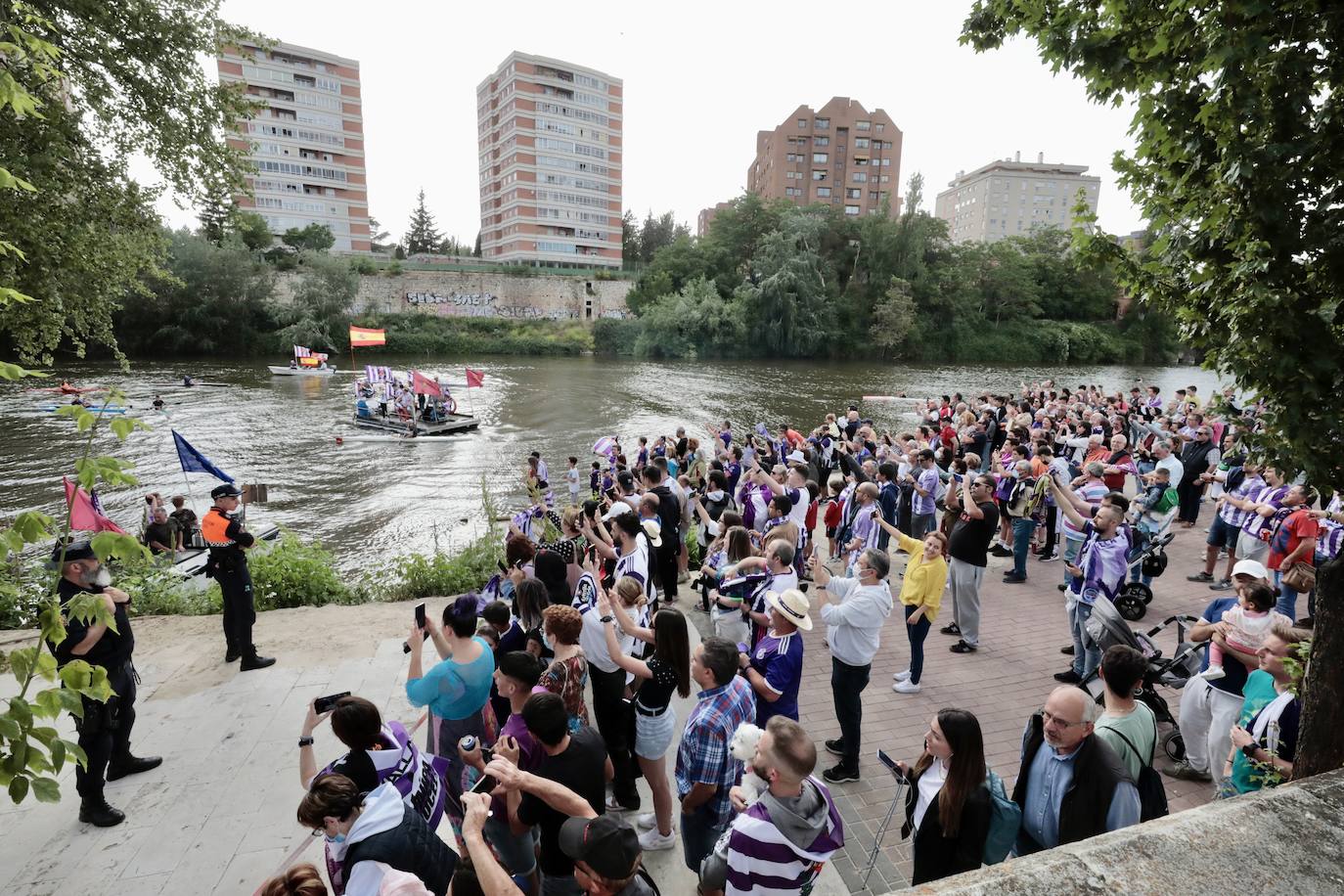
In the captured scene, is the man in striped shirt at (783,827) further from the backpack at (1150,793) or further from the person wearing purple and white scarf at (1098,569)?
the person wearing purple and white scarf at (1098,569)

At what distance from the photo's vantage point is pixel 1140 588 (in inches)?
286

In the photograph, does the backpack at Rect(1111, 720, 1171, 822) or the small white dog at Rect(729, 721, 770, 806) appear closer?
the small white dog at Rect(729, 721, 770, 806)

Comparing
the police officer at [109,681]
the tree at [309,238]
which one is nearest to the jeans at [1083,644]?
the police officer at [109,681]

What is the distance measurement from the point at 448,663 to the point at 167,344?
65.4m

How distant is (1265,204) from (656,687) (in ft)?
12.6

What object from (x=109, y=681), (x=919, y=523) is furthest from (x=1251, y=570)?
(x=109, y=681)

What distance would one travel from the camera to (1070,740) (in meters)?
2.97

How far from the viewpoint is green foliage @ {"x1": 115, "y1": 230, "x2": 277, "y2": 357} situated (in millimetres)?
53219

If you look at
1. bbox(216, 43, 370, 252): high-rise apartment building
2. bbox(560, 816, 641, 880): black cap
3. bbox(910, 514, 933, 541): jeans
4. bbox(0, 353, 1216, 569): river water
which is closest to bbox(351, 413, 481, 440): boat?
bbox(0, 353, 1216, 569): river water

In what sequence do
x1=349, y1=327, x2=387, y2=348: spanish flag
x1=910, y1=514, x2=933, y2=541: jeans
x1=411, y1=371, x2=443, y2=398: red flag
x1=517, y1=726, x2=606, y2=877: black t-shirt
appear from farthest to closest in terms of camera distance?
1. x1=349, y1=327, x2=387, y2=348: spanish flag
2. x1=411, y1=371, x2=443, y2=398: red flag
3. x1=910, y1=514, x2=933, y2=541: jeans
4. x1=517, y1=726, x2=606, y2=877: black t-shirt

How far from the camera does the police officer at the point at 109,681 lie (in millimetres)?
4691

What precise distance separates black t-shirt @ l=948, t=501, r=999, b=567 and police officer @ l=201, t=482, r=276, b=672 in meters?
7.16

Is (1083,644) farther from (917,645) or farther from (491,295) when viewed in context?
(491,295)

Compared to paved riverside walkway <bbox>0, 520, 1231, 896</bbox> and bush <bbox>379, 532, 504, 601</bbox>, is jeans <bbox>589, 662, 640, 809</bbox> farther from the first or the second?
bush <bbox>379, 532, 504, 601</bbox>
